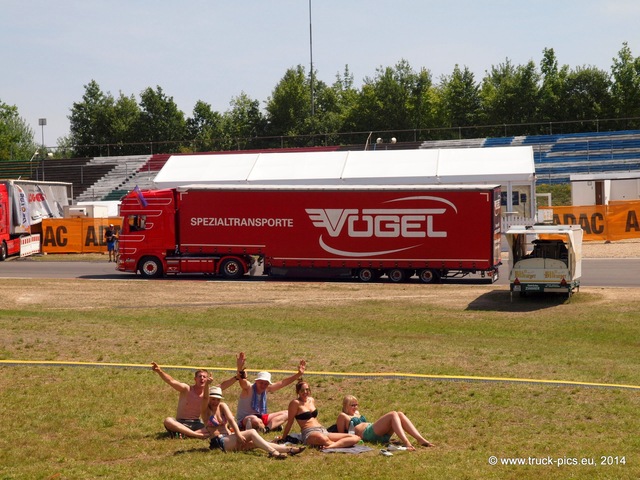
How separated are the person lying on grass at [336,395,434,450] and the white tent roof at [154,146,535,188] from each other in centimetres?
3561

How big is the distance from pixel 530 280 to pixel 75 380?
654 inches

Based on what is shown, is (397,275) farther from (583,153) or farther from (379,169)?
(583,153)

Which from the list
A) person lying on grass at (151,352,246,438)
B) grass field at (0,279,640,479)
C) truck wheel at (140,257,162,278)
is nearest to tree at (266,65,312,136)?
truck wheel at (140,257,162,278)

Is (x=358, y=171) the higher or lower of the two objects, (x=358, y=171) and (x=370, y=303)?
the higher

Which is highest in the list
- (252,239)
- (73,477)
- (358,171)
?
(358,171)

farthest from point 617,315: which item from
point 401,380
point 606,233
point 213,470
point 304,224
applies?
point 606,233

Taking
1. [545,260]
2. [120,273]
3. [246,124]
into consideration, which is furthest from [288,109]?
[545,260]

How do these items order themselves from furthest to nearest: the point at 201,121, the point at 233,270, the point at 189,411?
the point at 201,121 < the point at 233,270 < the point at 189,411

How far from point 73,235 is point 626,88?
58.9 meters

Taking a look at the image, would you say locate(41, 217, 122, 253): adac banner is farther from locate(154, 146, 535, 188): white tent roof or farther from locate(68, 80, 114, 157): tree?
locate(68, 80, 114, 157): tree

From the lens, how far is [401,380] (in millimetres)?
18109

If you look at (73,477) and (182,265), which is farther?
(182,265)

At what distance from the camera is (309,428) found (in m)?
13.7

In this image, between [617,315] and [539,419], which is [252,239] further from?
[539,419]
